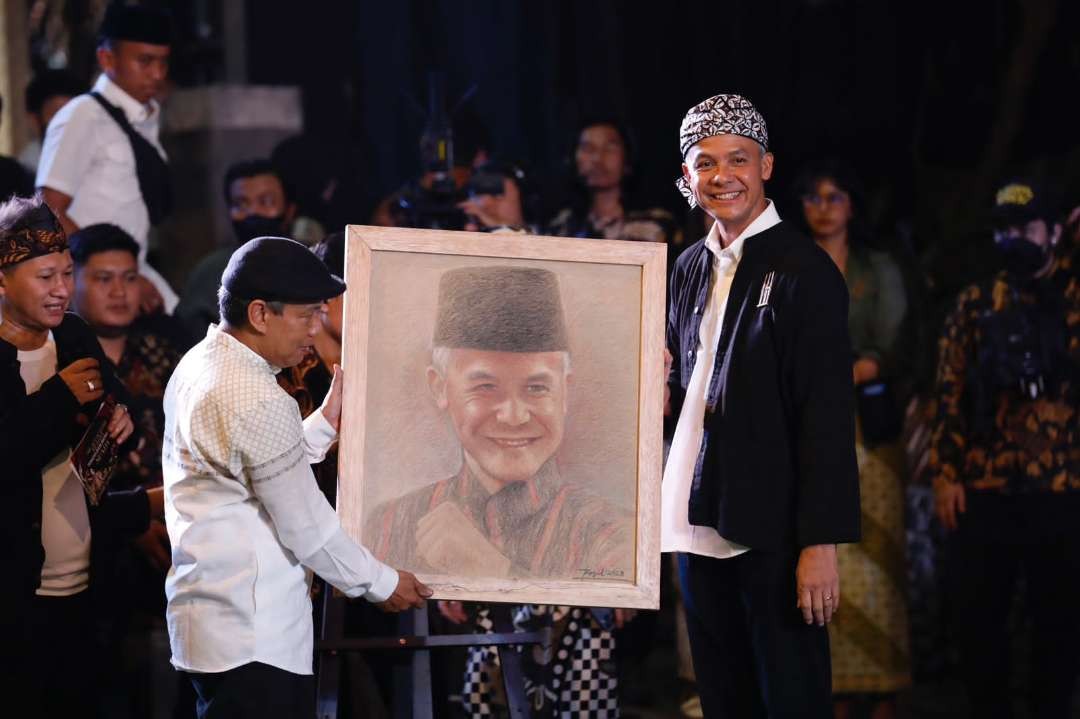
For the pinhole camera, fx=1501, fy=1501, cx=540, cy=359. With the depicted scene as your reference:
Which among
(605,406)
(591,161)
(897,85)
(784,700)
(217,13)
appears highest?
(217,13)

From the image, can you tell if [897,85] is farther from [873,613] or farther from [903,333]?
[873,613]

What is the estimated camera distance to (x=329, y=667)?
3.11 metres

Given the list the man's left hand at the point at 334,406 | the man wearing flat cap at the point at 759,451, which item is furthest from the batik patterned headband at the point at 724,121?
the man's left hand at the point at 334,406

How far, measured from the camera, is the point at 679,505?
3.14m

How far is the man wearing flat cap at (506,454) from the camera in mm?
3072

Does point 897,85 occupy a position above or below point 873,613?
above

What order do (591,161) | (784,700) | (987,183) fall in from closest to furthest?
(784,700), (591,161), (987,183)

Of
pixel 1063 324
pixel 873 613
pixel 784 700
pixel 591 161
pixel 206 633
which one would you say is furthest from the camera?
pixel 591 161

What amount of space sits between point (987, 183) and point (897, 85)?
1.74 feet

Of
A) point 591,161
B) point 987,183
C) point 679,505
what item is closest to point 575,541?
point 679,505

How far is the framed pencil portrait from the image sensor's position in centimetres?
305

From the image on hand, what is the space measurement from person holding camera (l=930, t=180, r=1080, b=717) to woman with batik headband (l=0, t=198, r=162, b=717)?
234 cm

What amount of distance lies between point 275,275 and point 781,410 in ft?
3.39

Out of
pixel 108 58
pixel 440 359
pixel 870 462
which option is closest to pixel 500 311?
pixel 440 359
